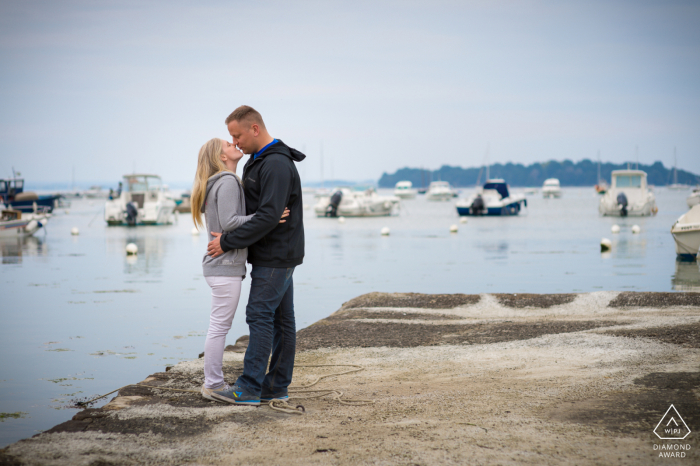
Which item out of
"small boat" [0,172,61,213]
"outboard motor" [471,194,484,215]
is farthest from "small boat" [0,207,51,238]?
"outboard motor" [471,194,484,215]

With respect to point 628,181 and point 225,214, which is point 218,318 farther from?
point 628,181

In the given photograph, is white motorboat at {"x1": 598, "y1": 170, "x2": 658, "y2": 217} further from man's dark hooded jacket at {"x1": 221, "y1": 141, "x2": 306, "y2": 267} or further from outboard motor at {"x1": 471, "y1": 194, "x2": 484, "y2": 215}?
man's dark hooded jacket at {"x1": 221, "y1": 141, "x2": 306, "y2": 267}

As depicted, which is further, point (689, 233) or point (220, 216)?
point (689, 233)

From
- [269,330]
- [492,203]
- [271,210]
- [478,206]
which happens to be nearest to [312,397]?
[269,330]

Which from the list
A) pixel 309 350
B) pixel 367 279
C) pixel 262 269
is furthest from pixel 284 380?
pixel 367 279

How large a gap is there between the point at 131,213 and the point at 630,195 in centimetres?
3403

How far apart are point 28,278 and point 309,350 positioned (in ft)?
40.1

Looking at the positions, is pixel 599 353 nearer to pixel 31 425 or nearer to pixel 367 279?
pixel 31 425

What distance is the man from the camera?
4043 mm

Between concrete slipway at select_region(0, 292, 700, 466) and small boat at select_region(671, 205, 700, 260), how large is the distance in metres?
11.6

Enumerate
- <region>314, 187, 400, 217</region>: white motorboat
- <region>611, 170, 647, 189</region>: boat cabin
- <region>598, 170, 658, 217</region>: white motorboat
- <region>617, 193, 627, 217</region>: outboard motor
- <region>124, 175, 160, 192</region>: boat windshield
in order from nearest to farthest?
<region>124, 175, 160, 192</region>: boat windshield
<region>598, 170, 658, 217</region>: white motorboat
<region>611, 170, 647, 189</region>: boat cabin
<region>617, 193, 627, 217</region>: outboard motor
<region>314, 187, 400, 217</region>: white motorboat

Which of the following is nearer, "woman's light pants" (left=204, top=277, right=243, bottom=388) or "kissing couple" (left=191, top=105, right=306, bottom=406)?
"kissing couple" (left=191, top=105, right=306, bottom=406)

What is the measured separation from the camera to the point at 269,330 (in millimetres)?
4211

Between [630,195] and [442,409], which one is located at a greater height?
[630,195]
